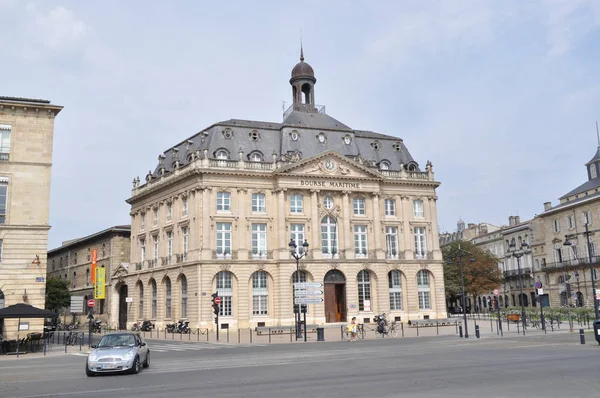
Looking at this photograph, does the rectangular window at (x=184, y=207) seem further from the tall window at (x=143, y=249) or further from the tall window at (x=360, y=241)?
the tall window at (x=360, y=241)

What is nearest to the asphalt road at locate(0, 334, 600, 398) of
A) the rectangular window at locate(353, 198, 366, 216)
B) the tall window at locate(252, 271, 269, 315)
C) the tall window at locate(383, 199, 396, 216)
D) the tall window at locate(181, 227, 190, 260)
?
the tall window at locate(252, 271, 269, 315)

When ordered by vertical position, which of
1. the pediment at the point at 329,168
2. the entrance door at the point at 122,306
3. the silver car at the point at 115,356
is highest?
the pediment at the point at 329,168

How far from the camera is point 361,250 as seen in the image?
60.5 meters

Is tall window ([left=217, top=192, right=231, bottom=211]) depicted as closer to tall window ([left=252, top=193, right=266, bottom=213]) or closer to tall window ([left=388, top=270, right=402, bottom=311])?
tall window ([left=252, top=193, right=266, bottom=213])

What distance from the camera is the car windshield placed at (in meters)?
20.3

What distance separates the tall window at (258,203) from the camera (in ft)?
190

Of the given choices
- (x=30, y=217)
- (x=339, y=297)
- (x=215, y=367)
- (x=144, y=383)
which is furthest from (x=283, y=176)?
(x=144, y=383)

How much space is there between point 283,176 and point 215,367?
37.1 metres

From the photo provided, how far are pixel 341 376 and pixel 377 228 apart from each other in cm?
4395

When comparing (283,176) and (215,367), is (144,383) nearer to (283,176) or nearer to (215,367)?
(215,367)

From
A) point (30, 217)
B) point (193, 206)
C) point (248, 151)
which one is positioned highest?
point (248, 151)

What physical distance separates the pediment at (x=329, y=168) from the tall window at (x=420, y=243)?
7.96 m

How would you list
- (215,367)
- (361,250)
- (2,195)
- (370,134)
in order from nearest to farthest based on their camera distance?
1. (215,367)
2. (2,195)
3. (361,250)
4. (370,134)

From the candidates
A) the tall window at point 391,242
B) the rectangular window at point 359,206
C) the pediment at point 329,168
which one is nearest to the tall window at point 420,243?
the tall window at point 391,242
